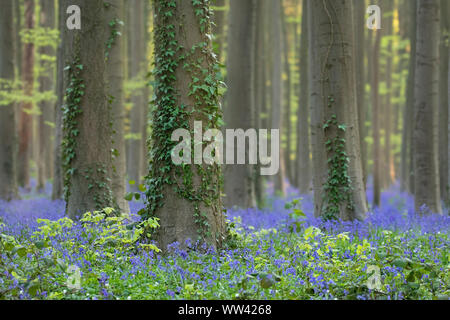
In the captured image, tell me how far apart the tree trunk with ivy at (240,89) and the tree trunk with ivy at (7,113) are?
272 inches

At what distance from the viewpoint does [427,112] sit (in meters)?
11.1

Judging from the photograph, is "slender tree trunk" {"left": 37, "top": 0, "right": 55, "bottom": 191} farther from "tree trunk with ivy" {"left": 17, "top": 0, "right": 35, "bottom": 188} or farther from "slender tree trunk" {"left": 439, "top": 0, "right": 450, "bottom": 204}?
"slender tree trunk" {"left": 439, "top": 0, "right": 450, "bottom": 204}

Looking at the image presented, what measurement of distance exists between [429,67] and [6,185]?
12.6m

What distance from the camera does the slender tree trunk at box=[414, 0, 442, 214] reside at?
Result: 428 inches

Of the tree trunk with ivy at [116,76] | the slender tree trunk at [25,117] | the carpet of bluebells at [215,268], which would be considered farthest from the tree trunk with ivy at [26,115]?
the carpet of bluebells at [215,268]

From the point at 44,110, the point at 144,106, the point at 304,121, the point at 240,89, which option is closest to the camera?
the point at 240,89

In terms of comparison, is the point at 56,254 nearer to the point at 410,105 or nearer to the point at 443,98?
the point at 443,98

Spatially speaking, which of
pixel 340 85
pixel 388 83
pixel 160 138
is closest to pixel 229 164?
pixel 340 85

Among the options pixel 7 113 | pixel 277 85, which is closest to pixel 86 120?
pixel 7 113

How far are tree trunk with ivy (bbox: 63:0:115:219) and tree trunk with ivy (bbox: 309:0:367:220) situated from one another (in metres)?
4.18

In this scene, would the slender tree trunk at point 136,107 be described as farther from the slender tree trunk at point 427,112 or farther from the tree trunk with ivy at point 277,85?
the slender tree trunk at point 427,112

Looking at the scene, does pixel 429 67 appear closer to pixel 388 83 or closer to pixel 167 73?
pixel 167 73

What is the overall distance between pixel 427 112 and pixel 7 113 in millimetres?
12745

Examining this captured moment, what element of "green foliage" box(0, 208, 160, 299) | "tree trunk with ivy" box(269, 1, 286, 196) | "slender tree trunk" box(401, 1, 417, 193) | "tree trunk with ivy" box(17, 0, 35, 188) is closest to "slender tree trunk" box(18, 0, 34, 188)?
"tree trunk with ivy" box(17, 0, 35, 188)
